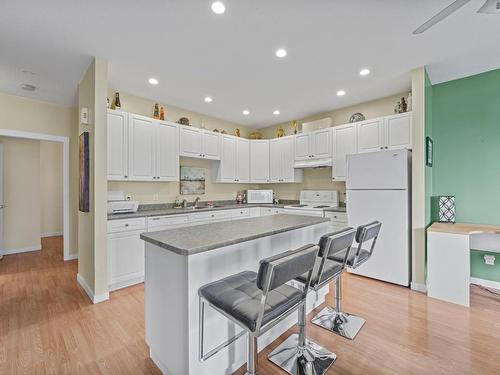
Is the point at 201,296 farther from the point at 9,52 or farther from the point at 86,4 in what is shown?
the point at 9,52

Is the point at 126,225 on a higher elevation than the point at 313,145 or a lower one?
lower

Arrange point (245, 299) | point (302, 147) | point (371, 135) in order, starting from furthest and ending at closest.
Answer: point (302, 147)
point (371, 135)
point (245, 299)

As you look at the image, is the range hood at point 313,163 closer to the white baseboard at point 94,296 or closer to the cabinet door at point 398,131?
the cabinet door at point 398,131

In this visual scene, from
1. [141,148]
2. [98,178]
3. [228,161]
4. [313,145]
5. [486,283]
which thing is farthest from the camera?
[228,161]

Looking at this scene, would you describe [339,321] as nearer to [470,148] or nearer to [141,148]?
[470,148]

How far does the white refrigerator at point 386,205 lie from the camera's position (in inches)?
122

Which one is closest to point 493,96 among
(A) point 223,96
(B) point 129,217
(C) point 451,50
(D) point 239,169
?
(C) point 451,50

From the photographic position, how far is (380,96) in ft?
12.9

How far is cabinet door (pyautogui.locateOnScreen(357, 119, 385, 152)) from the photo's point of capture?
144 inches

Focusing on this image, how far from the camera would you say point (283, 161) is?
16.6 ft

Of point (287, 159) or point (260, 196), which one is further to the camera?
point (260, 196)

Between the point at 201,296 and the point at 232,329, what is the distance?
450 millimetres

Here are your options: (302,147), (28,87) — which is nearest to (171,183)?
(28,87)

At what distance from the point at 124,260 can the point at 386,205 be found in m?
3.57
